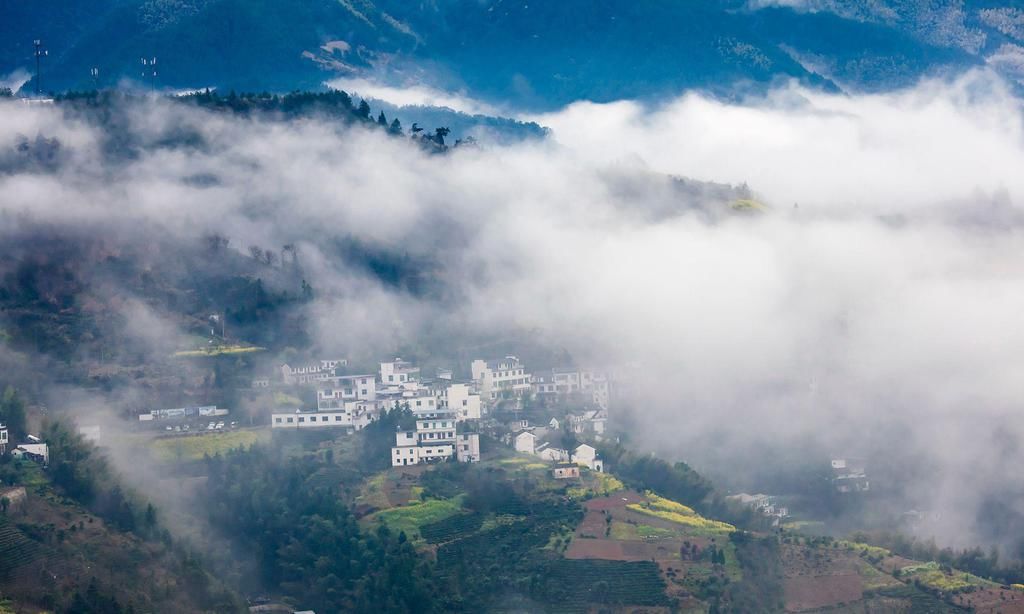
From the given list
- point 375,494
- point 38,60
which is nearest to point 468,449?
point 375,494

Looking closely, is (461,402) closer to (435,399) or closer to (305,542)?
(435,399)

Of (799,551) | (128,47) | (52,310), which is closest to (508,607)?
(799,551)

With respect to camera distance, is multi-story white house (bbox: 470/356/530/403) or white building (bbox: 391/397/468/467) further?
multi-story white house (bbox: 470/356/530/403)

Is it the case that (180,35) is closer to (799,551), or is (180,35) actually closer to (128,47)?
(128,47)

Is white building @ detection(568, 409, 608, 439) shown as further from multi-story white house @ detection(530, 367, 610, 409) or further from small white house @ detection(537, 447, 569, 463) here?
small white house @ detection(537, 447, 569, 463)

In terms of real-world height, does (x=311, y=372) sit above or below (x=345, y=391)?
above

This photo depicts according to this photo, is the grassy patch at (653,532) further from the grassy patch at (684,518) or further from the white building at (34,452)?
the white building at (34,452)

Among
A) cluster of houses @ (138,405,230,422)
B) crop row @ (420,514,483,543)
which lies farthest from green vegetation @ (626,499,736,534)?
cluster of houses @ (138,405,230,422)
